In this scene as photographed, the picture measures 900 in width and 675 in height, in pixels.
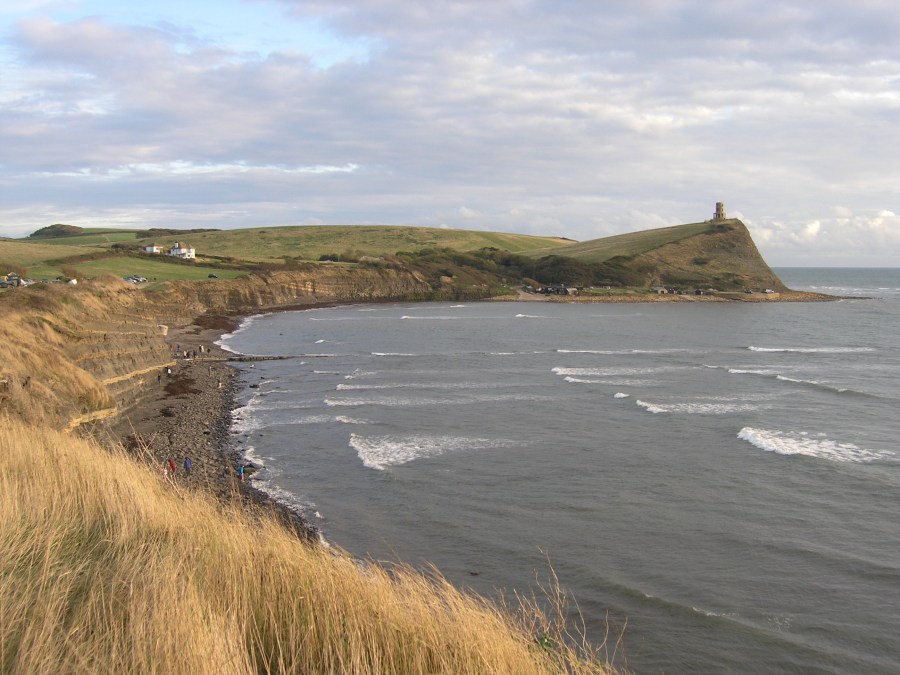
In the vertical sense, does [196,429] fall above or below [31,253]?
below

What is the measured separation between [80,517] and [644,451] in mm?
23726

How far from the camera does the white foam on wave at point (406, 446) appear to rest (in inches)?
1120

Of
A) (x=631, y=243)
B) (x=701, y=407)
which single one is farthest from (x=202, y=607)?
(x=631, y=243)

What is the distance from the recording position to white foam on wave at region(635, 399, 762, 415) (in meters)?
36.0

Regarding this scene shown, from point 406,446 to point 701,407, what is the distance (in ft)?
53.7

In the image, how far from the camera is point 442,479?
25.7m

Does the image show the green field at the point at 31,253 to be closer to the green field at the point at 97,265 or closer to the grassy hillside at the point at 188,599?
the green field at the point at 97,265

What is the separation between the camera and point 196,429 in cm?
3325

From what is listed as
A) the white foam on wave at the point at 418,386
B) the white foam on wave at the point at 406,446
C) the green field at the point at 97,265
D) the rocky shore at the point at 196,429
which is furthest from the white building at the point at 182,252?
the white foam on wave at the point at 406,446

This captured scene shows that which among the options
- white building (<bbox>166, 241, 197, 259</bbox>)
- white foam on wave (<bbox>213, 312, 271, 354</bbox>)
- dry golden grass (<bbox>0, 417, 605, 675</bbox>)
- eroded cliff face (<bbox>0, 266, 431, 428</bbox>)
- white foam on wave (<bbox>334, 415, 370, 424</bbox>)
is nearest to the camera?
dry golden grass (<bbox>0, 417, 605, 675</bbox>)

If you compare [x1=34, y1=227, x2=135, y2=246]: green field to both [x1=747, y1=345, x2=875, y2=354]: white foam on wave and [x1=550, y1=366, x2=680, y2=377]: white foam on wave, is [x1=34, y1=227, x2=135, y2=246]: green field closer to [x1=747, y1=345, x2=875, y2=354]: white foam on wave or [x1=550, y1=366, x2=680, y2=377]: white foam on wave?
[x1=550, y1=366, x2=680, y2=377]: white foam on wave

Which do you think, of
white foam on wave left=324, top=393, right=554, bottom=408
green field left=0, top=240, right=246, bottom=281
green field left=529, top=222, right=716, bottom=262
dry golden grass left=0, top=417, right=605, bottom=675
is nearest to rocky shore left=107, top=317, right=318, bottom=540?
dry golden grass left=0, top=417, right=605, bottom=675

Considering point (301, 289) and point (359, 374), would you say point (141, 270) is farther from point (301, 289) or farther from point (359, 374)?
point (359, 374)

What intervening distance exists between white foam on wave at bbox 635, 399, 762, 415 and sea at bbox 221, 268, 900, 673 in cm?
19
